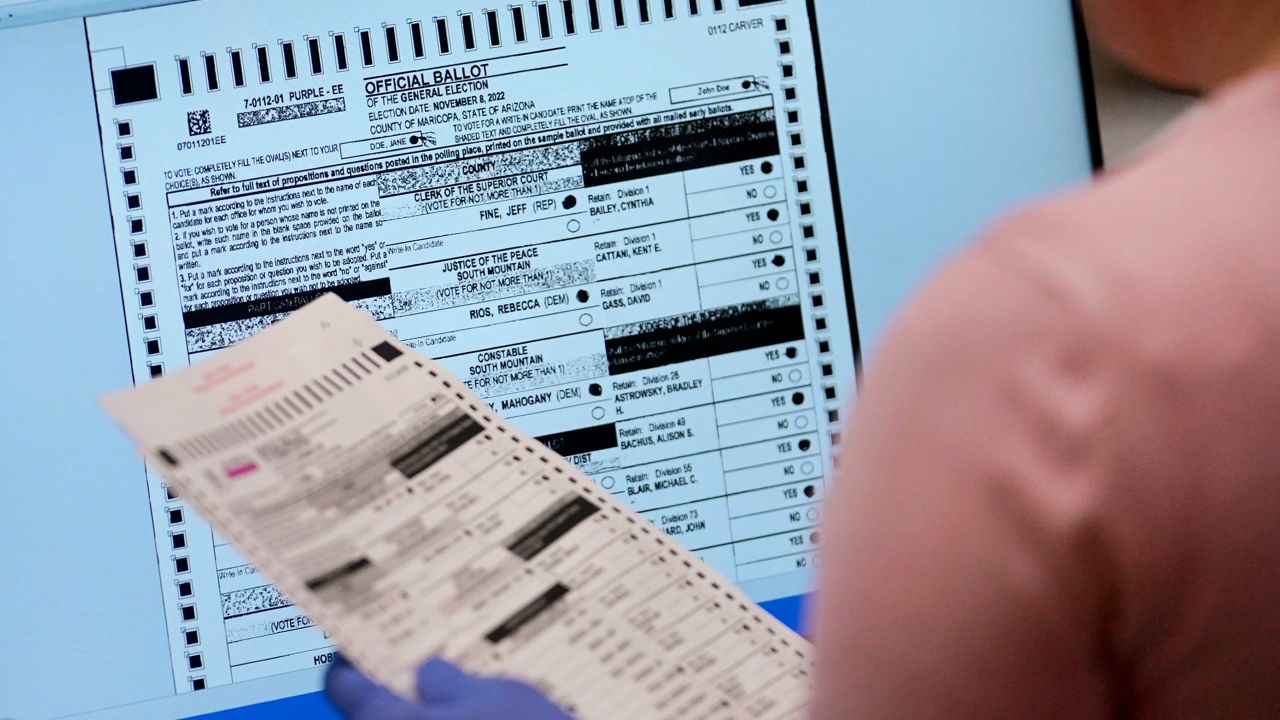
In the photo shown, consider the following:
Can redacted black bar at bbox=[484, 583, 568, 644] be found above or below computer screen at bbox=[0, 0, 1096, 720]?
below

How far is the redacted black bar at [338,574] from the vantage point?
1.75 feet

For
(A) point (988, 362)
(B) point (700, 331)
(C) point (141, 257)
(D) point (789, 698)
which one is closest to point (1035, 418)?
(A) point (988, 362)

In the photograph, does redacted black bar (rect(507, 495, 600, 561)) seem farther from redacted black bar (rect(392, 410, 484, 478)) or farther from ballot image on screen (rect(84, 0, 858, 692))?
ballot image on screen (rect(84, 0, 858, 692))

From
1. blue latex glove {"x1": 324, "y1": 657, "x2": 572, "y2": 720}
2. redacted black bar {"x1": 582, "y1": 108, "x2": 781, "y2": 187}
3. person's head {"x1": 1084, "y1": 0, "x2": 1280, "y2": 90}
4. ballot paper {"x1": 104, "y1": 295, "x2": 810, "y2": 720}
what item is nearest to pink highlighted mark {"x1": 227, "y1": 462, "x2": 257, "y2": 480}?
ballot paper {"x1": 104, "y1": 295, "x2": 810, "y2": 720}

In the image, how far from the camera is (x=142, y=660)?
804 mm

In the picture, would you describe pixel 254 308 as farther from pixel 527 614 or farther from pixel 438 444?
pixel 527 614

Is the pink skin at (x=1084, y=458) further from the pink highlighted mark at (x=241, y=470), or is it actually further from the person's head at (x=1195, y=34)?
the pink highlighted mark at (x=241, y=470)

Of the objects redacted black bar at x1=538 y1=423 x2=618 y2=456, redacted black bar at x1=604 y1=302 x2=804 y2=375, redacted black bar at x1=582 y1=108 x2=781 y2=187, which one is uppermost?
redacted black bar at x1=582 y1=108 x2=781 y2=187

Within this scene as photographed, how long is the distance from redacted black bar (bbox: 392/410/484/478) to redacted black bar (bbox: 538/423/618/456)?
0.19 m

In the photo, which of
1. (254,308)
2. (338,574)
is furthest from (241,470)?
(254,308)

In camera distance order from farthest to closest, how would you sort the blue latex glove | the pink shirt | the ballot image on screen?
the ballot image on screen < the blue latex glove < the pink shirt

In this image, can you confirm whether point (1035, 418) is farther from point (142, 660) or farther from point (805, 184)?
point (142, 660)

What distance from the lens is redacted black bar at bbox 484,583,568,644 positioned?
55 cm

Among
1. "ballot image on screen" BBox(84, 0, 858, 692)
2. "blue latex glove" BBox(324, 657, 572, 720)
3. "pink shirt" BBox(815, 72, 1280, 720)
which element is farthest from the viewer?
"ballot image on screen" BBox(84, 0, 858, 692)
